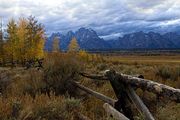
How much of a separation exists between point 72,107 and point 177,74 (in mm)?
9174

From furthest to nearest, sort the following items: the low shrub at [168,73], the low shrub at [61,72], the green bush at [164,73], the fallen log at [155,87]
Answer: the green bush at [164,73] < the low shrub at [168,73] < the low shrub at [61,72] < the fallen log at [155,87]

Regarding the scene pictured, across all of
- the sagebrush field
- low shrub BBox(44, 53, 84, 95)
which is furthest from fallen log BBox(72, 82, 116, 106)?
low shrub BBox(44, 53, 84, 95)

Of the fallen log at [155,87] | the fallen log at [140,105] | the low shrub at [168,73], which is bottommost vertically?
the low shrub at [168,73]

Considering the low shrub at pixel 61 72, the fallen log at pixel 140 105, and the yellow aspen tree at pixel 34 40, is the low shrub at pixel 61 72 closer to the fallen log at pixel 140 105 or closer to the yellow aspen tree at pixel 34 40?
the fallen log at pixel 140 105

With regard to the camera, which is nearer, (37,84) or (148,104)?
(148,104)

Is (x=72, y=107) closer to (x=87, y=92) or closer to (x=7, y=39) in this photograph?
(x=87, y=92)

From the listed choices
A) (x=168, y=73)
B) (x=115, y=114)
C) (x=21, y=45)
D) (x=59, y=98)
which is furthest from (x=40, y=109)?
(x=21, y=45)

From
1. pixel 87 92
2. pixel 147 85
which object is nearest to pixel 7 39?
pixel 87 92

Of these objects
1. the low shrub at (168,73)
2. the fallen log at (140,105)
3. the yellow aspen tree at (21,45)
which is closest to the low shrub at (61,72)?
the fallen log at (140,105)

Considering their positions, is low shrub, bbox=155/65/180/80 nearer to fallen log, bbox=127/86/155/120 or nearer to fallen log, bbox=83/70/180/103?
fallen log, bbox=83/70/180/103

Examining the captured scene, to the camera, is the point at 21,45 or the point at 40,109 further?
the point at 21,45

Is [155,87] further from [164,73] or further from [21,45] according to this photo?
[21,45]

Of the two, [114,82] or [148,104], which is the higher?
[114,82]

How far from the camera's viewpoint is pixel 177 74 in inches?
664
